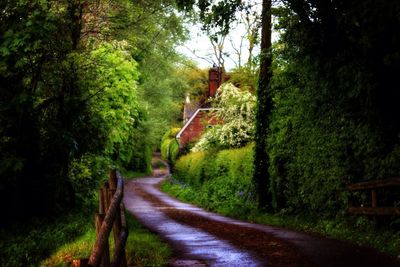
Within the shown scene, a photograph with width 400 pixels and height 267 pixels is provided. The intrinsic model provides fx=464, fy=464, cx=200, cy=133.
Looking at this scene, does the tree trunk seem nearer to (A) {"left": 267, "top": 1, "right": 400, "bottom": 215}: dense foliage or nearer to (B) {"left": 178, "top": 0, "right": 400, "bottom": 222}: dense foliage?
(B) {"left": 178, "top": 0, "right": 400, "bottom": 222}: dense foliage

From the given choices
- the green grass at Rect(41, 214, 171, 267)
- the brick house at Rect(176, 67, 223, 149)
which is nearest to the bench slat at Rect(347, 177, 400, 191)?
the green grass at Rect(41, 214, 171, 267)

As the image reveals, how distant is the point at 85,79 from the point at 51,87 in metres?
1.15

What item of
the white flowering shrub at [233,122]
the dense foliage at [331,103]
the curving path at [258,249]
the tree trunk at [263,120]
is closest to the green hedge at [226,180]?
the white flowering shrub at [233,122]

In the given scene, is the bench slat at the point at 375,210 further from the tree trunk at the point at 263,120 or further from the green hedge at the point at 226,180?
the green hedge at the point at 226,180

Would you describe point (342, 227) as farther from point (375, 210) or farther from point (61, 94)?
point (61, 94)

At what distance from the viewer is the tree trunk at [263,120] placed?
17.5m

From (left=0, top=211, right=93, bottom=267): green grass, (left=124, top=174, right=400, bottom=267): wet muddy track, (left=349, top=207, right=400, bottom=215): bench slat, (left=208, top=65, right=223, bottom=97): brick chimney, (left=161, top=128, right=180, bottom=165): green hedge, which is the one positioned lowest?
(left=0, top=211, right=93, bottom=267): green grass

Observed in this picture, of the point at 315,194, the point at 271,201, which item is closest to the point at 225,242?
the point at 315,194

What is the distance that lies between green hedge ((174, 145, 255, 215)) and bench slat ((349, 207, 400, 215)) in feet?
25.3

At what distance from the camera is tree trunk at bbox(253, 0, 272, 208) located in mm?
17453

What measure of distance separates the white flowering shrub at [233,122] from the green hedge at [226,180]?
3.01 ft

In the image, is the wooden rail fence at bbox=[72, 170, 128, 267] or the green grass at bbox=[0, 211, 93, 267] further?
the green grass at bbox=[0, 211, 93, 267]

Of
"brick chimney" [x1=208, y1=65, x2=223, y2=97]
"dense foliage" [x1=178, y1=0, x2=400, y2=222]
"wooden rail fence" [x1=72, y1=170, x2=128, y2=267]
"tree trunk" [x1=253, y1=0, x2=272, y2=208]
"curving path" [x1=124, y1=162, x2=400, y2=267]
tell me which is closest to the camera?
"wooden rail fence" [x1=72, y1=170, x2=128, y2=267]

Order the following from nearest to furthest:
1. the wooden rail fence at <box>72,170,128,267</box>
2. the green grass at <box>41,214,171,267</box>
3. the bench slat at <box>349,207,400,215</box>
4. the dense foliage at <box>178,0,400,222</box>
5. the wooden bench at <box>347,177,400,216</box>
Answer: the wooden rail fence at <box>72,170,128,267</box> → the green grass at <box>41,214,171,267</box> → the wooden bench at <box>347,177,400,216</box> → the bench slat at <box>349,207,400,215</box> → the dense foliage at <box>178,0,400,222</box>
